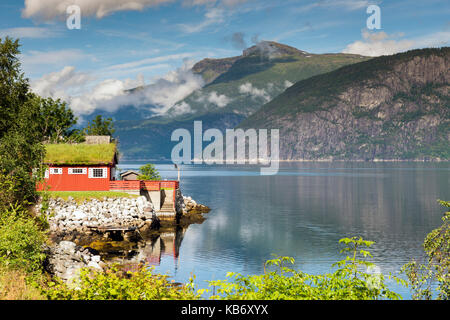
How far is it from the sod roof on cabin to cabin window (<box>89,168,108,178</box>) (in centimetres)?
110

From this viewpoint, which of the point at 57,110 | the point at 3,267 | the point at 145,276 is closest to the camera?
the point at 145,276

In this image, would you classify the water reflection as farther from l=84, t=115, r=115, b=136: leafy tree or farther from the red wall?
l=84, t=115, r=115, b=136: leafy tree

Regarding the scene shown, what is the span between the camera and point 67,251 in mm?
41344

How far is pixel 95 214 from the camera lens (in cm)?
6319

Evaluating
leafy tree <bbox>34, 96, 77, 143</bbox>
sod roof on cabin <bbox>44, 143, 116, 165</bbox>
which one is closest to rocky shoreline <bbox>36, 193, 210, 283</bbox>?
sod roof on cabin <bbox>44, 143, 116, 165</bbox>

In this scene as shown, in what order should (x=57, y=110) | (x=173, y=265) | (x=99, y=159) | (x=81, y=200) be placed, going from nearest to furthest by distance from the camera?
(x=173, y=265) → (x=81, y=200) → (x=99, y=159) → (x=57, y=110)

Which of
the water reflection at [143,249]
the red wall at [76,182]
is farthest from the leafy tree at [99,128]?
the water reflection at [143,249]

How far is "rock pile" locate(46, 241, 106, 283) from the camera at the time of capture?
37.9 m

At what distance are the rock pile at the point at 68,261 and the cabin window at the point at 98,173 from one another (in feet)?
84.4

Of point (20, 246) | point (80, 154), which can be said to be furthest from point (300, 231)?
point (20, 246)

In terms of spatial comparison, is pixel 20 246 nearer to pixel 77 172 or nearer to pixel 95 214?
pixel 95 214
